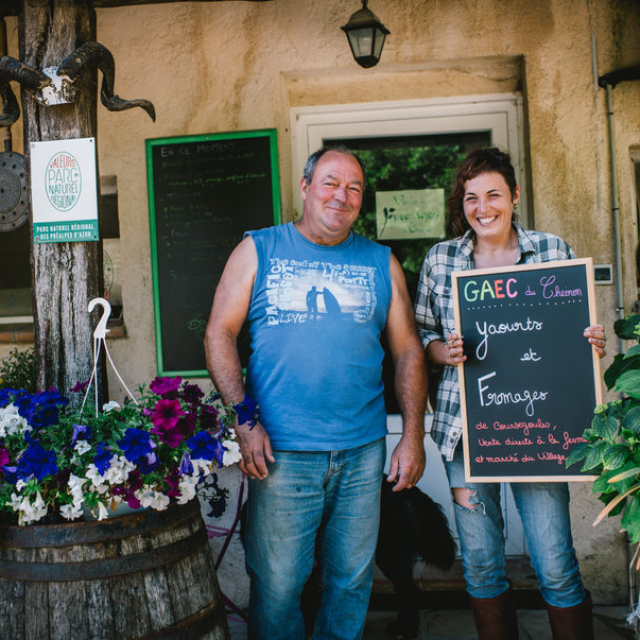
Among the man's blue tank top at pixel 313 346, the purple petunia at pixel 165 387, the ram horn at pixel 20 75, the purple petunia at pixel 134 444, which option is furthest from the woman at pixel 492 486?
the ram horn at pixel 20 75

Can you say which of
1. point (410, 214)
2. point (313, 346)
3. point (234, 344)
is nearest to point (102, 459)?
point (234, 344)

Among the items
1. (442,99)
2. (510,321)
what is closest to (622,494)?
(510,321)

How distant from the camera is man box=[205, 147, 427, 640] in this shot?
229 cm

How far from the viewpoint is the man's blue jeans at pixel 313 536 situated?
7.56 feet

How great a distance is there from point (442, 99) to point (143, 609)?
9.93 feet

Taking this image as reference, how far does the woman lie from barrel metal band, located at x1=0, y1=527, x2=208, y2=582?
1097 millimetres

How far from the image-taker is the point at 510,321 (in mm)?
2262

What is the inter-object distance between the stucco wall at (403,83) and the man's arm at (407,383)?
130 centimetres

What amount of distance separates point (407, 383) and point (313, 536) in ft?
2.15

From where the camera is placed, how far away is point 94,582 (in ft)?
5.95

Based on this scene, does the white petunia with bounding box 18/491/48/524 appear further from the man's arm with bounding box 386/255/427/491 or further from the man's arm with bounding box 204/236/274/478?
the man's arm with bounding box 386/255/427/491

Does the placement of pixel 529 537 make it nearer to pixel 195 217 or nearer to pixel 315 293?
pixel 315 293

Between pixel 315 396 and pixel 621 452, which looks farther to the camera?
pixel 315 396

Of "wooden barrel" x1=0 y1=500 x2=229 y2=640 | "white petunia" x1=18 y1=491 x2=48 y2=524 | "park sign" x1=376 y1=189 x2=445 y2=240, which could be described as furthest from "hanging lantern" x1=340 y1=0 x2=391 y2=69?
"white petunia" x1=18 y1=491 x2=48 y2=524
